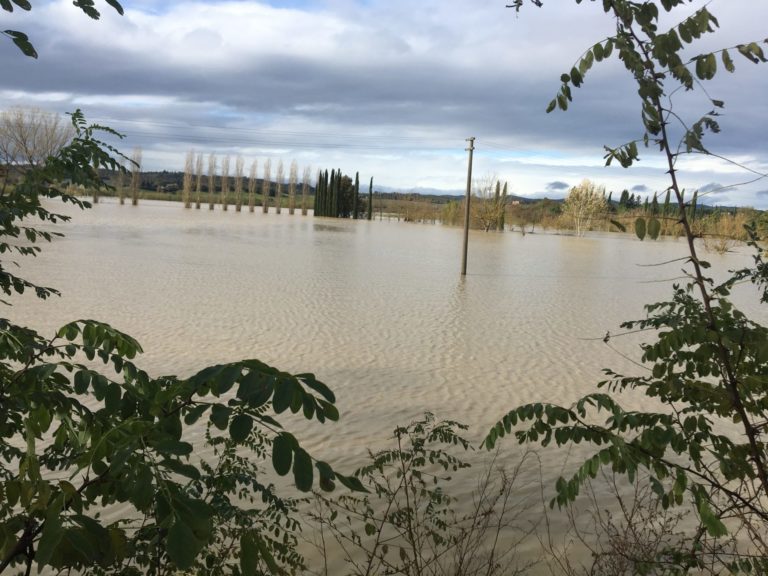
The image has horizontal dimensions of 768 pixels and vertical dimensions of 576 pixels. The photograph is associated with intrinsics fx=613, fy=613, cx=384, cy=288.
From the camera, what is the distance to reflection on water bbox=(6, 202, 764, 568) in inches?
293

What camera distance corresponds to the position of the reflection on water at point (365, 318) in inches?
293

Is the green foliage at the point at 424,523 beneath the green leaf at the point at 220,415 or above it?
beneath

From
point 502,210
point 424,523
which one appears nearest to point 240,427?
point 424,523

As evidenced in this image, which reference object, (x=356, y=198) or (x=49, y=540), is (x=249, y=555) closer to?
(x=49, y=540)

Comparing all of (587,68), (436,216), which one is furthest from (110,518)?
(436,216)

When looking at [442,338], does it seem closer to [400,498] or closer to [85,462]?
[400,498]

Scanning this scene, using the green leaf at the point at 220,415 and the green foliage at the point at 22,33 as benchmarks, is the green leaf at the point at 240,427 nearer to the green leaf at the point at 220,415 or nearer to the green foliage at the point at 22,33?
the green leaf at the point at 220,415

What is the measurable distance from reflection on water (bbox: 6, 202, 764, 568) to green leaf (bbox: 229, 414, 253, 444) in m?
2.28

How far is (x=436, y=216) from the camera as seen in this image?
61.2 meters

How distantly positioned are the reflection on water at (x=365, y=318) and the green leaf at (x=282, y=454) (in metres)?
2.28

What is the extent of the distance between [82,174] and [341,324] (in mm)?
8457

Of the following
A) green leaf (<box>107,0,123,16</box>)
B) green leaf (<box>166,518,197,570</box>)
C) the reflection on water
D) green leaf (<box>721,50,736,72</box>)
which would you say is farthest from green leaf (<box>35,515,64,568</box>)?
the reflection on water

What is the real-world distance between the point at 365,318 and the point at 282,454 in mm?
10991

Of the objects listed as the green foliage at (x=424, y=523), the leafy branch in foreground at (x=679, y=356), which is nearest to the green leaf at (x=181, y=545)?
the leafy branch in foreground at (x=679, y=356)
